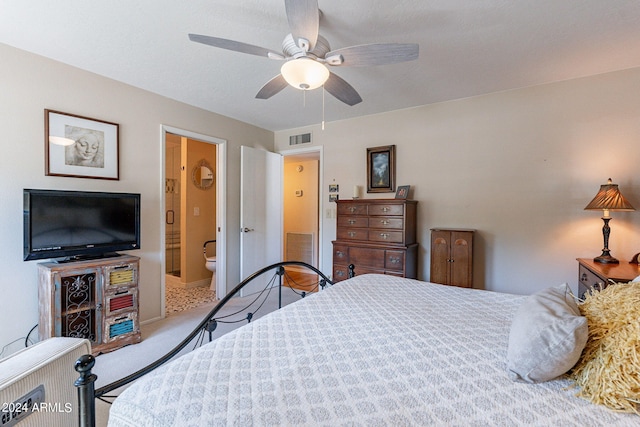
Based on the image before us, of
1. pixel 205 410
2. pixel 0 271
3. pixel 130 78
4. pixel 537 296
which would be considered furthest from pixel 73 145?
pixel 537 296

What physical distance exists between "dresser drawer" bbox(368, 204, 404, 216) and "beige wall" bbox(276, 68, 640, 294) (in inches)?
17.4

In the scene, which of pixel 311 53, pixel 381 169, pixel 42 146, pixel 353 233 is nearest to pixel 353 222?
pixel 353 233

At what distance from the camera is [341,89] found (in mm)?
2188

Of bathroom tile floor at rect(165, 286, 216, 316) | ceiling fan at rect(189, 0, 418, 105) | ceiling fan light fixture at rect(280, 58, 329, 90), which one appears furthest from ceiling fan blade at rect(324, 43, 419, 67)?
bathroom tile floor at rect(165, 286, 216, 316)

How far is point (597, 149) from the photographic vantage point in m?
2.65

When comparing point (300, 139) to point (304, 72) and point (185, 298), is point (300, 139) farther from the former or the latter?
point (185, 298)

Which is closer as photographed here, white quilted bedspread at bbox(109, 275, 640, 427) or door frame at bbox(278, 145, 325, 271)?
white quilted bedspread at bbox(109, 275, 640, 427)

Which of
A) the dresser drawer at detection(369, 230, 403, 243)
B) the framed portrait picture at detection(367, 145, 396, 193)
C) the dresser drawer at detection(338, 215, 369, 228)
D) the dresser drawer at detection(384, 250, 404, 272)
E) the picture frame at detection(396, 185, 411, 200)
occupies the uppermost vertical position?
the framed portrait picture at detection(367, 145, 396, 193)

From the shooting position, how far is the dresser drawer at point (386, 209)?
3258 mm

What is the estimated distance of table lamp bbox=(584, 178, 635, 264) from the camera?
2.28 metres

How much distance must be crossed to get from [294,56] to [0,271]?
9.31 feet

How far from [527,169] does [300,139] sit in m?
3.01

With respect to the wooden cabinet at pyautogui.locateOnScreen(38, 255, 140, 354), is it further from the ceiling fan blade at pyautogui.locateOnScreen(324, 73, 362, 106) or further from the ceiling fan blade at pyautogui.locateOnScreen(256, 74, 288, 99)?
the ceiling fan blade at pyautogui.locateOnScreen(324, 73, 362, 106)

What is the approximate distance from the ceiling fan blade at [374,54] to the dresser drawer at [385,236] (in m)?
1.98
